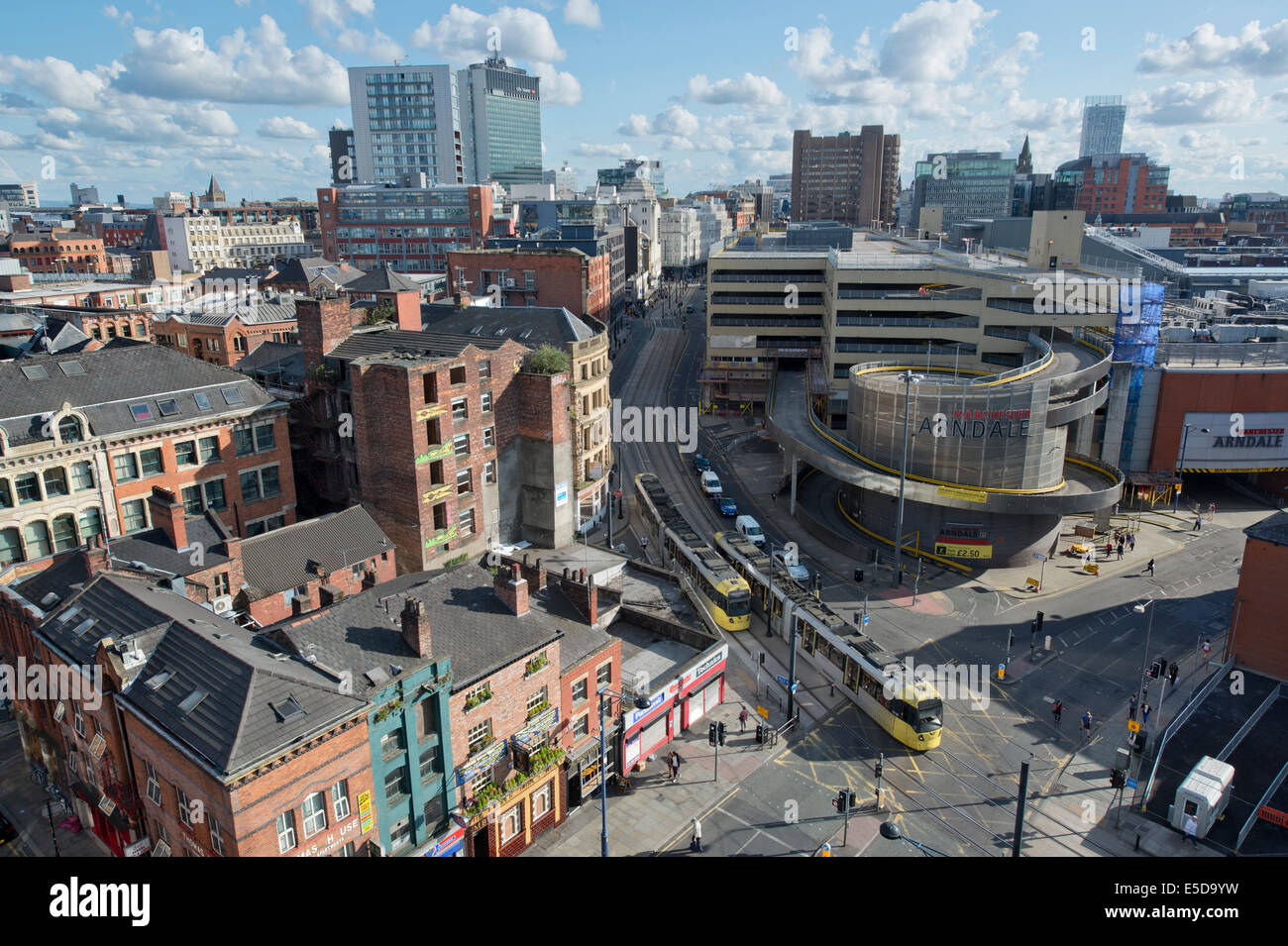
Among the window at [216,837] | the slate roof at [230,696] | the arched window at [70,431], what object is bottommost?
the window at [216,837]

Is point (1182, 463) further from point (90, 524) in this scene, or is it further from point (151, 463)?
point (90, 524)

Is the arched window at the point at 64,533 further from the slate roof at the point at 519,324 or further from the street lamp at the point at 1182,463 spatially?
the street lamp at the point at 1182,463

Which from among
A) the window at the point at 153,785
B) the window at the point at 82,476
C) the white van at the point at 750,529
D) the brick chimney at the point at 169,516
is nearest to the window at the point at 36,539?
the window at the point at 82,476

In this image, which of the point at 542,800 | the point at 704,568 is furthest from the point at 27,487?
the point at 704,568
